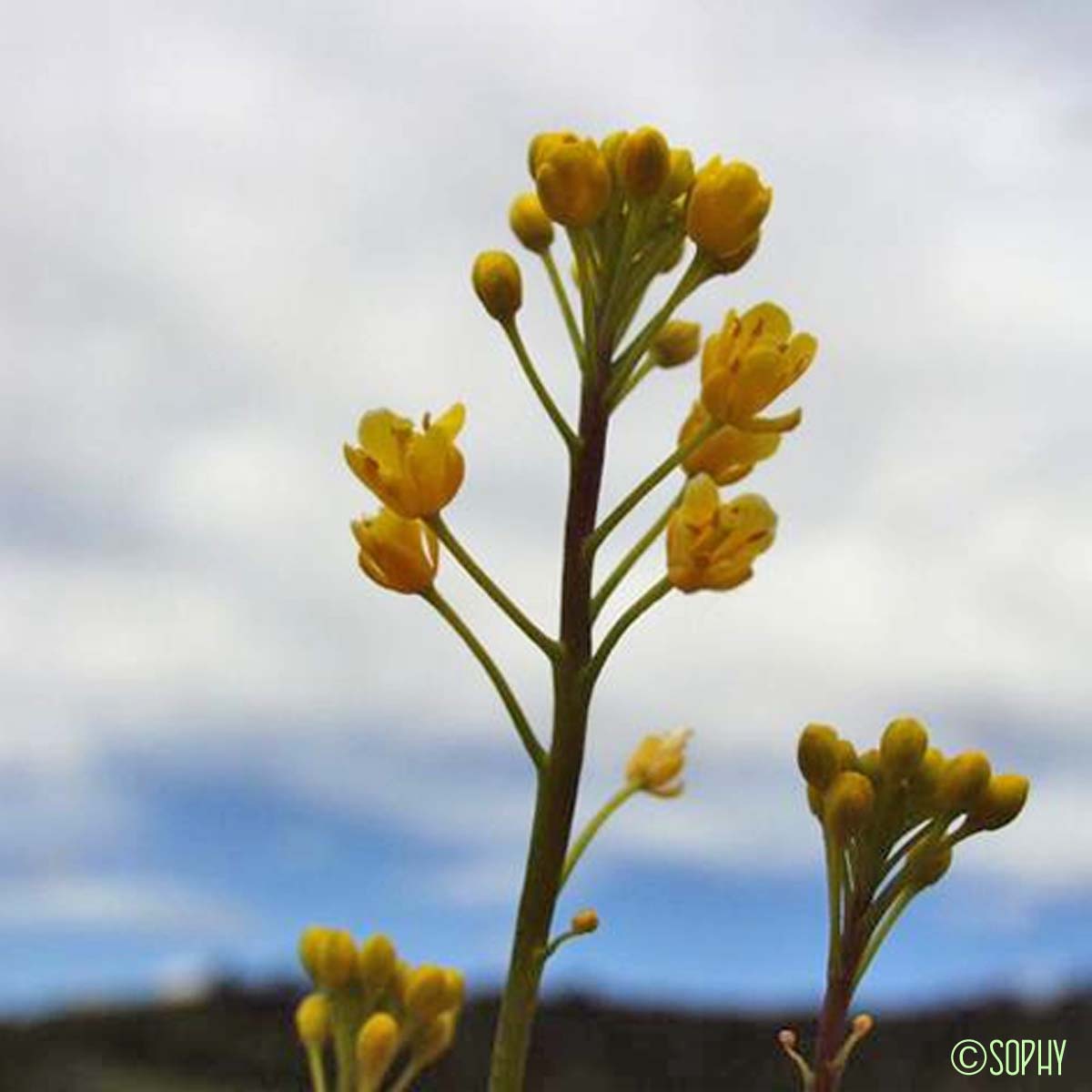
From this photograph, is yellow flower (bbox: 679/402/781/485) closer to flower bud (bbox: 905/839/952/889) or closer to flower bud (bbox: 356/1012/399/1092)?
flower bud (bbox: 905/839/952/889)

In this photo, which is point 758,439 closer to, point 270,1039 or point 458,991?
point 458,991

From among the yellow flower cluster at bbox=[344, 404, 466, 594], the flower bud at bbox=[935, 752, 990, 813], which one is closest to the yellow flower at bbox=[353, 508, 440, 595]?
the yellow flower cluster at bbox=[344, 404, 466, 594]

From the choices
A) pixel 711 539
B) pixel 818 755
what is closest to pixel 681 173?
pixel 711 539

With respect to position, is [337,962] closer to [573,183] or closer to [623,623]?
[623,623]

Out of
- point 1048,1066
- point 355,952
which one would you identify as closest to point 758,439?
point 355,952

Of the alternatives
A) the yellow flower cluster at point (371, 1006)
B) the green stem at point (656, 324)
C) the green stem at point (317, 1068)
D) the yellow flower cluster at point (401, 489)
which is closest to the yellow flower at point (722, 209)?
the green stem at point (656, 324)

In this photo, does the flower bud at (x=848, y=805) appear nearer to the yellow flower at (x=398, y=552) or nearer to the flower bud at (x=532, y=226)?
the yellow flower at (x=398, y=552)
